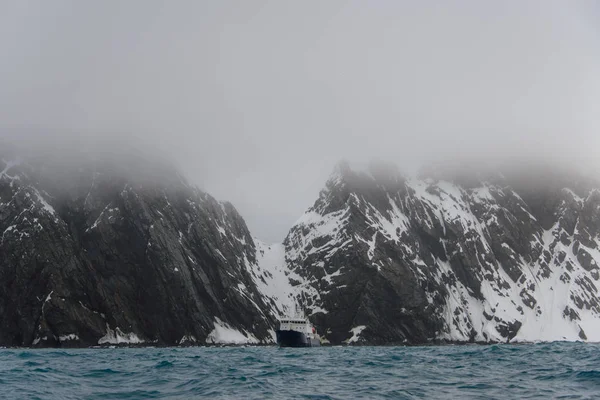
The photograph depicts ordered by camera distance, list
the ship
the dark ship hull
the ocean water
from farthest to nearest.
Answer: the ship, the dark ship hull, the ocean water

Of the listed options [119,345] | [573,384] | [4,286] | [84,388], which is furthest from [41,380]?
[4,286]

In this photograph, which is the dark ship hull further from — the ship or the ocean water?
the ocean water

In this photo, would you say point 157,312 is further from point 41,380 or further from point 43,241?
point 41,380

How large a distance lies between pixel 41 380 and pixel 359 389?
21592 mm

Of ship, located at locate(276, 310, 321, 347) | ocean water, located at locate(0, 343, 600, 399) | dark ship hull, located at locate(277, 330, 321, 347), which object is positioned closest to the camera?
ocean water, located at locate(0, 343, 600, 399)

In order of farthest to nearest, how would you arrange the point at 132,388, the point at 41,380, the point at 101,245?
the point at 101,245
the point at 41,380
the point at 132,388

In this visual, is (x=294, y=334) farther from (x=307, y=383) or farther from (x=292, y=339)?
(x=307, y=383)

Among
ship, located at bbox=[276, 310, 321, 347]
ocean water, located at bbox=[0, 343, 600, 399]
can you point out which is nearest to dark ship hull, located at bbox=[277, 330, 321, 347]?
ship, located at bbox=[276, 310, 321, 347]

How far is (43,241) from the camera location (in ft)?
619

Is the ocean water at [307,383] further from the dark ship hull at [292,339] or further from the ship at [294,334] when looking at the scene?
the ship at [294,334]

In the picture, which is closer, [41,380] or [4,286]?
[41,380]

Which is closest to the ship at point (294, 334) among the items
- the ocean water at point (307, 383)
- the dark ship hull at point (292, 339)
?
the dark ship hull at point (292, 339)

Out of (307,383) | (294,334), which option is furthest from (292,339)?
(307,383)

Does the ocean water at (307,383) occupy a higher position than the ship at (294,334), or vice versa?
the ship at (294,334)
